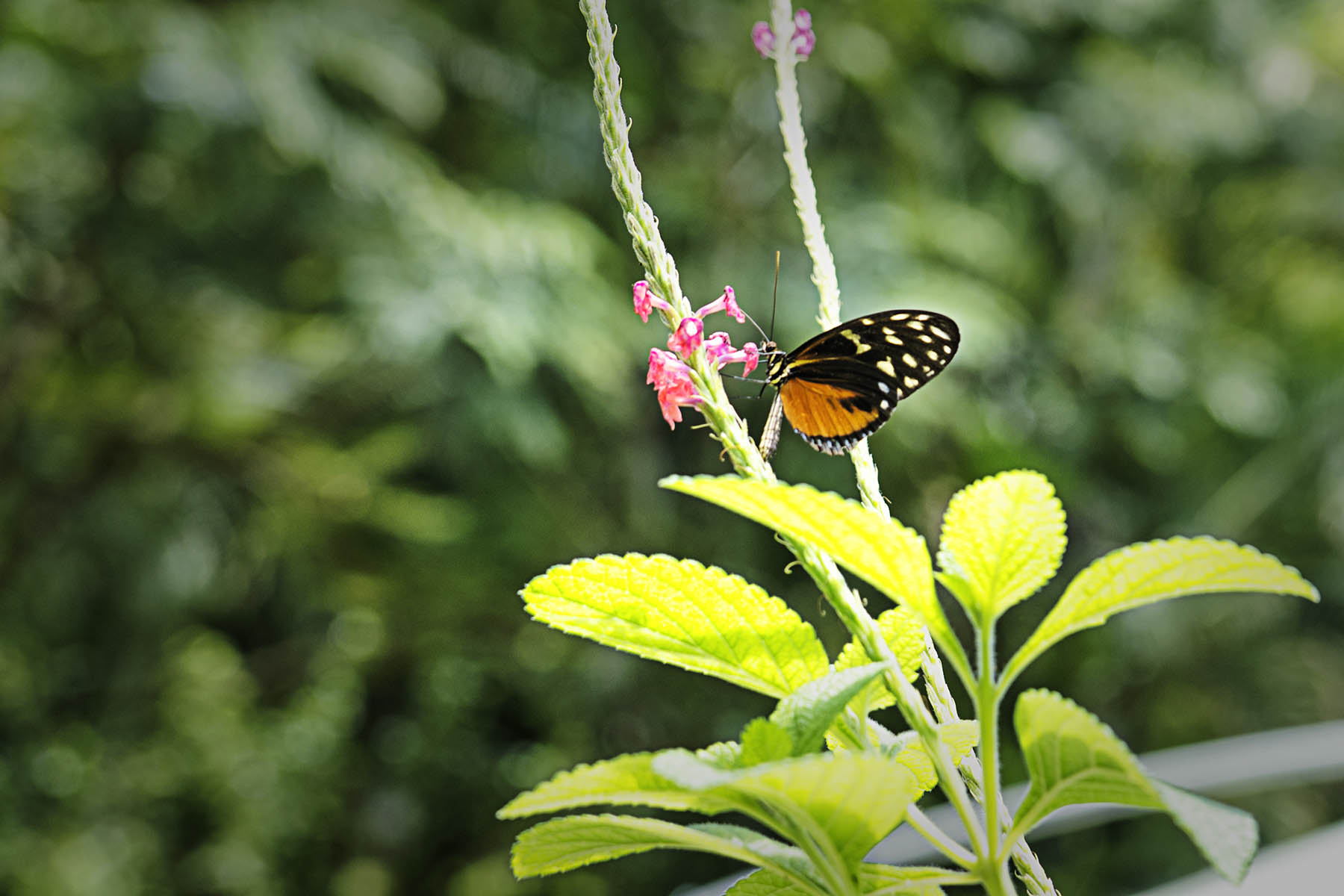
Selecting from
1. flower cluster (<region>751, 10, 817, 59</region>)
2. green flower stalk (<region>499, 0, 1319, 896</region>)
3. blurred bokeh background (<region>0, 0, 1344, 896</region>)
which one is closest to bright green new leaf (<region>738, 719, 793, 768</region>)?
green flower stalk (<region>499, 0, 1319, 896</region>)

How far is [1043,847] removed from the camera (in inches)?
96.4

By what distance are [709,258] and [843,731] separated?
2138 millimetres

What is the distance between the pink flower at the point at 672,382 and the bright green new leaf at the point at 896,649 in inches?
3.2

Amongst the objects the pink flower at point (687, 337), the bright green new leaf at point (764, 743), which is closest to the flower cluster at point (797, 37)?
the pink flower at point (687, 337)

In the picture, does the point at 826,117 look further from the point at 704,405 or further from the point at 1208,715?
the point at 704,405

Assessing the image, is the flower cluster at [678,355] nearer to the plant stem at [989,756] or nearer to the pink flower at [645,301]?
the pink flower at [645,301]

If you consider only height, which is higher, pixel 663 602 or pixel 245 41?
pixel 245 41

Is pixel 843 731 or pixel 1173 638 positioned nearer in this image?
pixel 843 731

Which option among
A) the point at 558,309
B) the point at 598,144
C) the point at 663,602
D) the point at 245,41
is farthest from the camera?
the point at 598,144

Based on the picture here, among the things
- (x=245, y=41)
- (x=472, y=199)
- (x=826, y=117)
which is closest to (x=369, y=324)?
(x=472, y=199)

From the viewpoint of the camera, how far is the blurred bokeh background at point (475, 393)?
6.80 ft

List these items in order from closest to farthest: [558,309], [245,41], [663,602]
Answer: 1. [663,602]
2. [245,41]
3. [558,309]

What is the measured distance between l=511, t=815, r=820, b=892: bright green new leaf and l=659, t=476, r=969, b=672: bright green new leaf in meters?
0.07

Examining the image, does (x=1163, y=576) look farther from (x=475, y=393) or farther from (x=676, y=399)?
(x=475, y=393)
